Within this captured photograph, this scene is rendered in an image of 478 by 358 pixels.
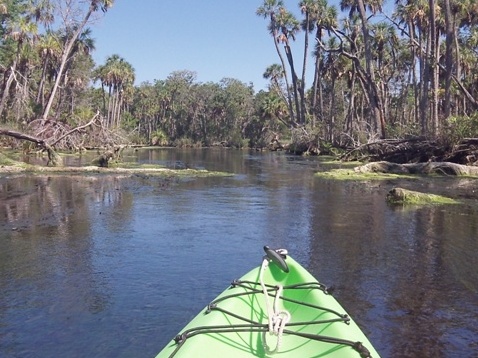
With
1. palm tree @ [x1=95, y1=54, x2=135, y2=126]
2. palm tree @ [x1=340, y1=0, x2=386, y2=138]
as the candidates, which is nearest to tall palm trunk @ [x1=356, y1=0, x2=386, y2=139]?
palm tree @ [x1=340, y1=0, x2=386, y2=138]

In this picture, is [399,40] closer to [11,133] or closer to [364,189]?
[364,189]

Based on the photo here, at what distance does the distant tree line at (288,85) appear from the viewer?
3834 cm

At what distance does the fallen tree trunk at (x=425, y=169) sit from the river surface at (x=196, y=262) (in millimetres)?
8825

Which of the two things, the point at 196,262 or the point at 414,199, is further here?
the point at 414,199

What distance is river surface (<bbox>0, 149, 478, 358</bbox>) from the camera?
634 cm

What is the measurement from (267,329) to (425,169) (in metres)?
26.0

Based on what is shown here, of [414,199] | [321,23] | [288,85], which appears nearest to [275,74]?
[288,85]

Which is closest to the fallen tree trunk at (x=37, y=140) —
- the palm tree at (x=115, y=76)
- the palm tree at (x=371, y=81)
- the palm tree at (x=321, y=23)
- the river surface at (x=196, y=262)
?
the river surface at (x=196, y=262)

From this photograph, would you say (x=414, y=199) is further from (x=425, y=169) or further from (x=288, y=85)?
(x=288, y=85)

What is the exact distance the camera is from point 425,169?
28.5 meters

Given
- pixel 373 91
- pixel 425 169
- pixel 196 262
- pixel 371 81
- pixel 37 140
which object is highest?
pixel 371 81

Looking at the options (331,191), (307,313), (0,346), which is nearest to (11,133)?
(331,191)

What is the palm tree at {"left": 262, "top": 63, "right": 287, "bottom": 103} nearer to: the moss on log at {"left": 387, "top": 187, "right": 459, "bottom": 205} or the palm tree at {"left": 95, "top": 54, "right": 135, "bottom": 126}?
the palm tree at {"left": 95, "top": 54, "right": 135, "bottom": 126}

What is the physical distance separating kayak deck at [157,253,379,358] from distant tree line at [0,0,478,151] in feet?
89.0
